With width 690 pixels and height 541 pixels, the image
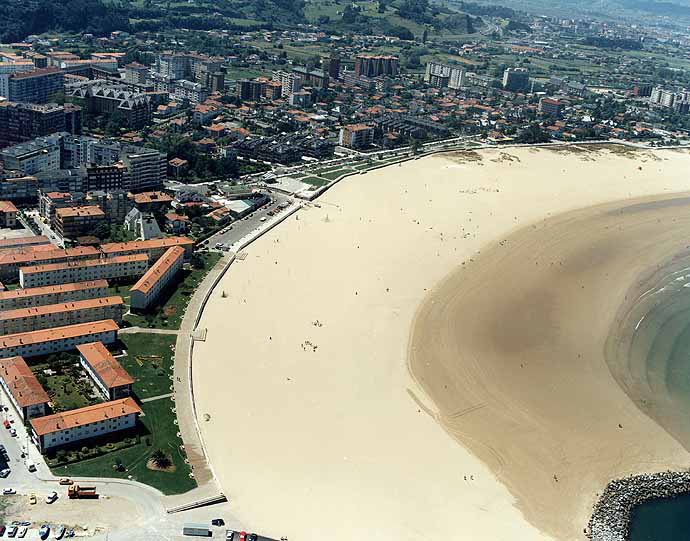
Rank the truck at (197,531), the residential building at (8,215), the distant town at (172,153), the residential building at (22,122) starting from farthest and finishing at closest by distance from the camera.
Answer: the residential building at (22,122) → the residential building at (8,215) → the distant town at (172,153) → the truck at (197,531)

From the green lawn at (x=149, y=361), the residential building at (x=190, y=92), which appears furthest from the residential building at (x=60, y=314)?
the residential building at (x=190, y=92)

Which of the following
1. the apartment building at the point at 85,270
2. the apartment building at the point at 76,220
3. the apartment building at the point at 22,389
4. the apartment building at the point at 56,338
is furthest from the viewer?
the apartment building at the point at 76,220

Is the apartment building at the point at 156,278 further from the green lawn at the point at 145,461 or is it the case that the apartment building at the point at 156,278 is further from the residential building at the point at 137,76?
the residential building at the point at 137,76

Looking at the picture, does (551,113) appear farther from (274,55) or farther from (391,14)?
(391,14)

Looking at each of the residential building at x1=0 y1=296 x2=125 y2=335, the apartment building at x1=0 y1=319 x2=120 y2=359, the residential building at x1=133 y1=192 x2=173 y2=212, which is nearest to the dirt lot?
the apartment building at x1=0 y1=319 x2=120 y2=359

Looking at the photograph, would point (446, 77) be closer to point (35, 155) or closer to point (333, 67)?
point (333, 67)

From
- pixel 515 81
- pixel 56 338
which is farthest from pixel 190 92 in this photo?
pixel 56 338

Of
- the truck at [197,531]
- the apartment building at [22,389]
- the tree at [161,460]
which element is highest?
the apartment building at [22,389]
